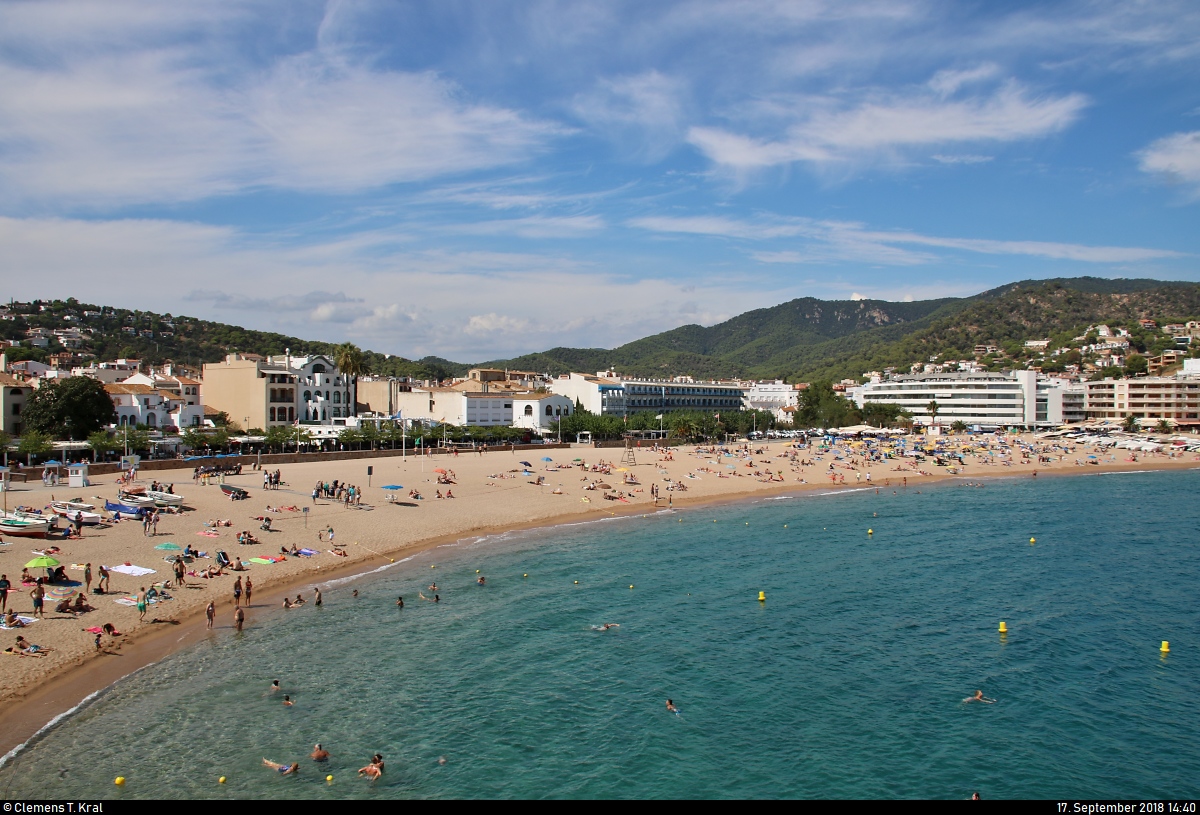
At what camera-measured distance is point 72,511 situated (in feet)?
104

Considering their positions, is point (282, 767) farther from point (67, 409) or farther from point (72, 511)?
point (67, 409)

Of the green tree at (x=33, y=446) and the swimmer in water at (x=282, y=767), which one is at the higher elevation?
the green tree at (x=33, y=446)

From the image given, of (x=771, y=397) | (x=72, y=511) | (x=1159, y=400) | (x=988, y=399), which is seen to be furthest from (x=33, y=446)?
(x=1159, y=400)

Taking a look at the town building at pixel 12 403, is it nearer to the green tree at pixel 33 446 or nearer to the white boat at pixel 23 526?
the green tree at pixel 33 446

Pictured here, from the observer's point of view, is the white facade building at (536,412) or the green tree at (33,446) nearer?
the green tree at (33,446)

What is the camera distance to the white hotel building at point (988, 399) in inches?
4702

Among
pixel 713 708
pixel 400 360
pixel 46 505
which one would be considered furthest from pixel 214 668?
pixel 400 360

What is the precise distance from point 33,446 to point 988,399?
118 meters

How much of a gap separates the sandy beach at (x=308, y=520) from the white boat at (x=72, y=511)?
64cm

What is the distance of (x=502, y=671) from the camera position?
20562 mm

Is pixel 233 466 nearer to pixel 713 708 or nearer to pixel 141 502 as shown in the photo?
pixel 141 502

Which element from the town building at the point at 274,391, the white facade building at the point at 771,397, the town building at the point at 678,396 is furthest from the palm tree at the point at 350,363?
the white facade building at the point at 771,397

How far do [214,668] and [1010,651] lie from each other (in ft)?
70.6

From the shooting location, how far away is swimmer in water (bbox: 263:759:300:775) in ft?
49.5
